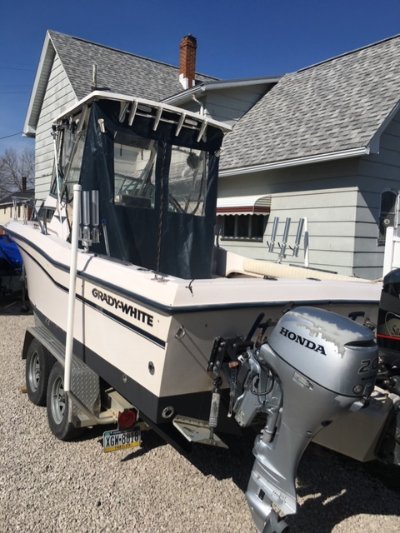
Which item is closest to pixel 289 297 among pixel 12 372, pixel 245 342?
pixel 245 342

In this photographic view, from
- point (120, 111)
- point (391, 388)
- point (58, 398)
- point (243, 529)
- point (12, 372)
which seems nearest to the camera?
point (391, 388)

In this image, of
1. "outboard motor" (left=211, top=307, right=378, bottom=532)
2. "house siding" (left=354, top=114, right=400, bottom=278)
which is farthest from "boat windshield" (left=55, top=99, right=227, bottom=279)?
"house siding" (left=354, top=114, right=400, bottom=278)

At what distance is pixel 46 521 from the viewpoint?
2754 millimetres

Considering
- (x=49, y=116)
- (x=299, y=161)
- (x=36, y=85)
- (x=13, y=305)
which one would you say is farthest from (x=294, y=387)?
(x=36, y=85)

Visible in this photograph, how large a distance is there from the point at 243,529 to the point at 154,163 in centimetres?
302

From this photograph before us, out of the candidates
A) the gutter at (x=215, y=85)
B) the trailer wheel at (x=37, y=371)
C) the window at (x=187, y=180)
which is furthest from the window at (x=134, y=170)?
the gutter at (x=215, y=85)

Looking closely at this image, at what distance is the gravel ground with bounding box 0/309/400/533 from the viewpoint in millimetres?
2807

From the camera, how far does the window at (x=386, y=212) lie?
756 cm

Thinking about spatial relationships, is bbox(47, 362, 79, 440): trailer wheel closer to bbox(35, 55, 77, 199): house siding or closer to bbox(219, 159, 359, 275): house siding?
bbox(219, 159, 359, 275): house siding

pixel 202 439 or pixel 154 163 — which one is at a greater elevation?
pixel 154 163

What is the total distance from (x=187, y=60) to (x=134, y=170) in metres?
10.9

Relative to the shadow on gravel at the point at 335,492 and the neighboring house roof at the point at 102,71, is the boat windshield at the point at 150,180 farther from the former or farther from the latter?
the neighboring house roof at the point at 102,71

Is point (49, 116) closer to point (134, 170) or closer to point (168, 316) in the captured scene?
point (134, 170)

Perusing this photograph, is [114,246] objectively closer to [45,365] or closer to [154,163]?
[154,163]
